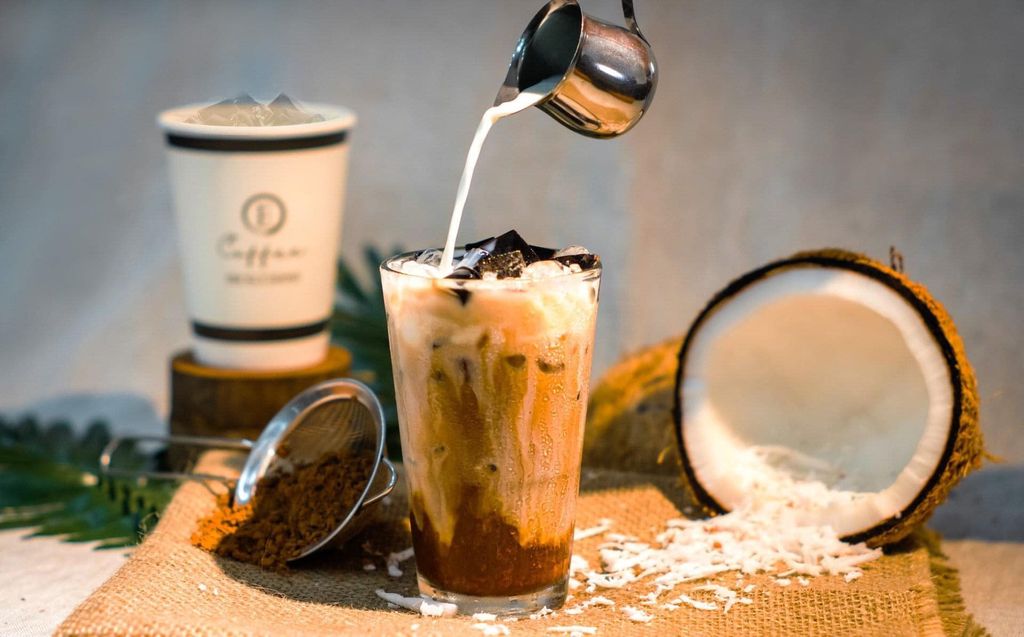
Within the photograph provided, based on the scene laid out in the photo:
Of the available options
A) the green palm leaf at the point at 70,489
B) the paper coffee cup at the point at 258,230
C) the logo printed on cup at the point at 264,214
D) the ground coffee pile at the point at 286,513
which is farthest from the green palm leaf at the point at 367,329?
the ground coffee pile at the point at 286,513

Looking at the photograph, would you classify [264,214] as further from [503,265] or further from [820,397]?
[820,397]

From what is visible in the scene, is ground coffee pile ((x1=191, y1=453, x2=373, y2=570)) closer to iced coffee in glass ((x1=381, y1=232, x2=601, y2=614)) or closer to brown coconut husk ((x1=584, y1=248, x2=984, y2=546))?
iced coffee in glass ((x1=381, y1=232, x2=601, y2=614))

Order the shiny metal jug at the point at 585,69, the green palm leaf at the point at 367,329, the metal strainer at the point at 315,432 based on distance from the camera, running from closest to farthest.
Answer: the shiny metal jug at the point at 585,69 < the metal strainer at the point at 315,432 < the green palm leaf at the point at 367,329

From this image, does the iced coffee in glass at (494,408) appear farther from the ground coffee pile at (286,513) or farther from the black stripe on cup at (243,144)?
the black stripe on cup at (243,144)

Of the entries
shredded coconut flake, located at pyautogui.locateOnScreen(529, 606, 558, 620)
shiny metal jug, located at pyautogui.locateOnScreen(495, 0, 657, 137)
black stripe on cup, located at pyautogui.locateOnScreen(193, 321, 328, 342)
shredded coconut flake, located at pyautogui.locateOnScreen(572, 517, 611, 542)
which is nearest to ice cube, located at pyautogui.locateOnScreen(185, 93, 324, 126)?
black stripe on cup, located at pyautogui.locateOnScreen(193, 321, 328, 342)

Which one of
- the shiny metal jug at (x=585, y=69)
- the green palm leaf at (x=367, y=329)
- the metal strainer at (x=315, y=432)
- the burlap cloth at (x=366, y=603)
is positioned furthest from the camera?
the green palm leaf at (x=367, y=329)

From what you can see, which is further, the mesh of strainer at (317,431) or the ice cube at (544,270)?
the mesh of strainer at (317,431)

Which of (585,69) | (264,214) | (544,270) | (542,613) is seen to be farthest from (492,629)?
(264,214)
